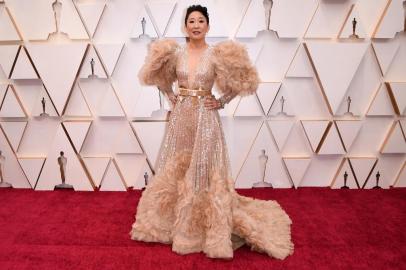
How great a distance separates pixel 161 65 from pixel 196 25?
327 mm

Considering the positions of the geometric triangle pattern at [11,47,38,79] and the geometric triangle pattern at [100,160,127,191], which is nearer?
the geometric triangle pattern at [11,47,38,79]

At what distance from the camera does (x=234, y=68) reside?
224cm

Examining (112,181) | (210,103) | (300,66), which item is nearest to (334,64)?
(300,66)

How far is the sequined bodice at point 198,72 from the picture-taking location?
2264mm

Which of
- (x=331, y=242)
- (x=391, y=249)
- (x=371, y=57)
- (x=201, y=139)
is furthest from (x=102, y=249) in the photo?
(x=371, y=57)

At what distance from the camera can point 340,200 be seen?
3.05 meters

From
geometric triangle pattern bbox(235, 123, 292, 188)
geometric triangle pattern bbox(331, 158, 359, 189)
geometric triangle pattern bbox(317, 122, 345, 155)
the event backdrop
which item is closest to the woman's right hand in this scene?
the event backdrop

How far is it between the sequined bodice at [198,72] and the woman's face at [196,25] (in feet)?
0.33

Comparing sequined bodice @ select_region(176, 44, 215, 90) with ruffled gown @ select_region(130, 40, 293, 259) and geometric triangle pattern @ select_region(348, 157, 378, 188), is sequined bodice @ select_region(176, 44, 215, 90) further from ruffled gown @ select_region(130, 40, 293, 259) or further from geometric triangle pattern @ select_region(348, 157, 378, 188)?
geometric triangle pattern @ select_region(348, 157, 378, 188)

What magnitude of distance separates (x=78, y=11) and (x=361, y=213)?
8.67 ft

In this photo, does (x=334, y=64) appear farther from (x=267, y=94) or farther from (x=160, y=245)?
(x=160, y=245)

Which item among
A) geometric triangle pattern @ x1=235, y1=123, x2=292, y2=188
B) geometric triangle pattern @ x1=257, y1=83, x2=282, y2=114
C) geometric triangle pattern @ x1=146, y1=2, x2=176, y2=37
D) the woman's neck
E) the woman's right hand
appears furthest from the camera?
geometric triangle pattern @ x1=235, y1=123, x2=292, y2=188

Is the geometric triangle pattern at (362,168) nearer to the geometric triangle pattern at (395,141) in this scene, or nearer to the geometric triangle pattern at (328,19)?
the geometric triangle pattern at (395,141)

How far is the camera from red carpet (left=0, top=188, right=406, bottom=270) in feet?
7.17
